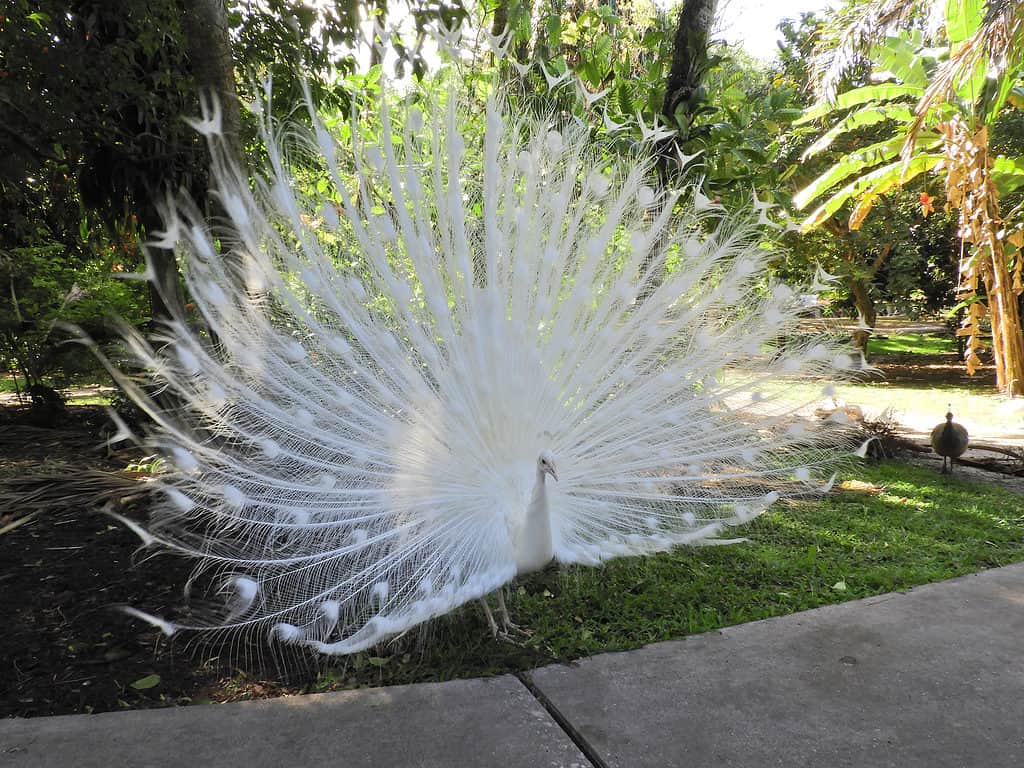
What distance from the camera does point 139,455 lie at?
16.7ft

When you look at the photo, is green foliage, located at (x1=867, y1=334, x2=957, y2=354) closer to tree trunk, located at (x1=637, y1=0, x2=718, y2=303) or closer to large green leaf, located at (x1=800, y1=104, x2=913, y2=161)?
large green leaf, located at (x1=800, y1=104, x2=913, y2=161)

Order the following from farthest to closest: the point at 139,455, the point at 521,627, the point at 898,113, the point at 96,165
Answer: the point at 898,113 < the point at 139,455 < the point at 96,165 < the point at 521,627

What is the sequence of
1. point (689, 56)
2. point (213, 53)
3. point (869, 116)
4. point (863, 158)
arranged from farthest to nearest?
point (863, 158) → point (869, 116) → point (689, 56) → point (213, 53)

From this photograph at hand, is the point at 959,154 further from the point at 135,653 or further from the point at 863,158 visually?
the point at 135,653

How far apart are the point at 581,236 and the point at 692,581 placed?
200 centimetres

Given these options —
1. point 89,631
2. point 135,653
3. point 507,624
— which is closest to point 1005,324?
point 507,624

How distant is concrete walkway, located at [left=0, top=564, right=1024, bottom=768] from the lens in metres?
2.18

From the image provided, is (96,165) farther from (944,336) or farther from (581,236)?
(944,336)

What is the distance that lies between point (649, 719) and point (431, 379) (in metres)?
1.62

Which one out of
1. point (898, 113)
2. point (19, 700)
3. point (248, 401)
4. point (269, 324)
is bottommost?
point (19, 700)

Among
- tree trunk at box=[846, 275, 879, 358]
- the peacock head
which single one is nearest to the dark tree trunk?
the peacock head

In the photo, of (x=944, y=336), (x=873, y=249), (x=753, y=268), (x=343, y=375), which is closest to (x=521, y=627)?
(x=343, y=375)

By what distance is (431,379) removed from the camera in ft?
9.82

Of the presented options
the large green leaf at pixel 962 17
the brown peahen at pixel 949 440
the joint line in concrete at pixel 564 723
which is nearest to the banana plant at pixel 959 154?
the large green leaf at pixel 962 17
